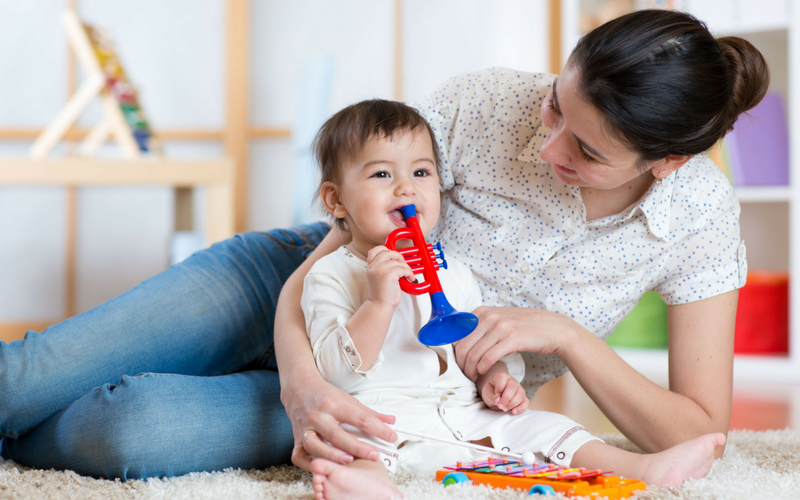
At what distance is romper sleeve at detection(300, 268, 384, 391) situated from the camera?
0.80 metres

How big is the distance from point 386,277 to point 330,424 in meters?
0.17

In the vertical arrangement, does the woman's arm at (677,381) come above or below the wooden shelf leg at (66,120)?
below

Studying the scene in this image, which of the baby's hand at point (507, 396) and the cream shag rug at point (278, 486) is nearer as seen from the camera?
the cream shag rug at point (278, 486)

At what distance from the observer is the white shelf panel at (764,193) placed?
217cm

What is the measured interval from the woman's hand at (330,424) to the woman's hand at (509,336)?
0.18m

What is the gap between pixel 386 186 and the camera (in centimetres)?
92

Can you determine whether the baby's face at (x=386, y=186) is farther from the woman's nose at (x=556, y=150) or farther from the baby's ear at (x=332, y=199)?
the woman's nose at (x=556, y=150)

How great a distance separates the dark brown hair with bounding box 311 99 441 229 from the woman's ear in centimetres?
32

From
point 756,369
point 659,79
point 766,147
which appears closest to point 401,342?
point 659,79

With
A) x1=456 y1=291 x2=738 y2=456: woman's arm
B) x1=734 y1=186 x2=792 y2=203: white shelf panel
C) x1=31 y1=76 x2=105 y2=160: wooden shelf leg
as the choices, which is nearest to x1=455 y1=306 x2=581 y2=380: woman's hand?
x1=456 y1=291 x2=738 y2=456: woman's arm

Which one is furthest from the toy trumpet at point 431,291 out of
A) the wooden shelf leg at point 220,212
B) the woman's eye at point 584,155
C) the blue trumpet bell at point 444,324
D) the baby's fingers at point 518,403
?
the wooden shelf leg at point 220,212

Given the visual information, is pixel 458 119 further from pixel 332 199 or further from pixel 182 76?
pixel 182 76

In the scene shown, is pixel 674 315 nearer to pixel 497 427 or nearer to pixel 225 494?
pixel 497 427

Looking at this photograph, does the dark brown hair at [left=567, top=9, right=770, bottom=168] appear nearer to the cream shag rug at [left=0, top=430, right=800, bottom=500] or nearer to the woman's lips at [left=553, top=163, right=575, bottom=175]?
the woman's lips at [left=553, top=163, right=575, bottom=175]
